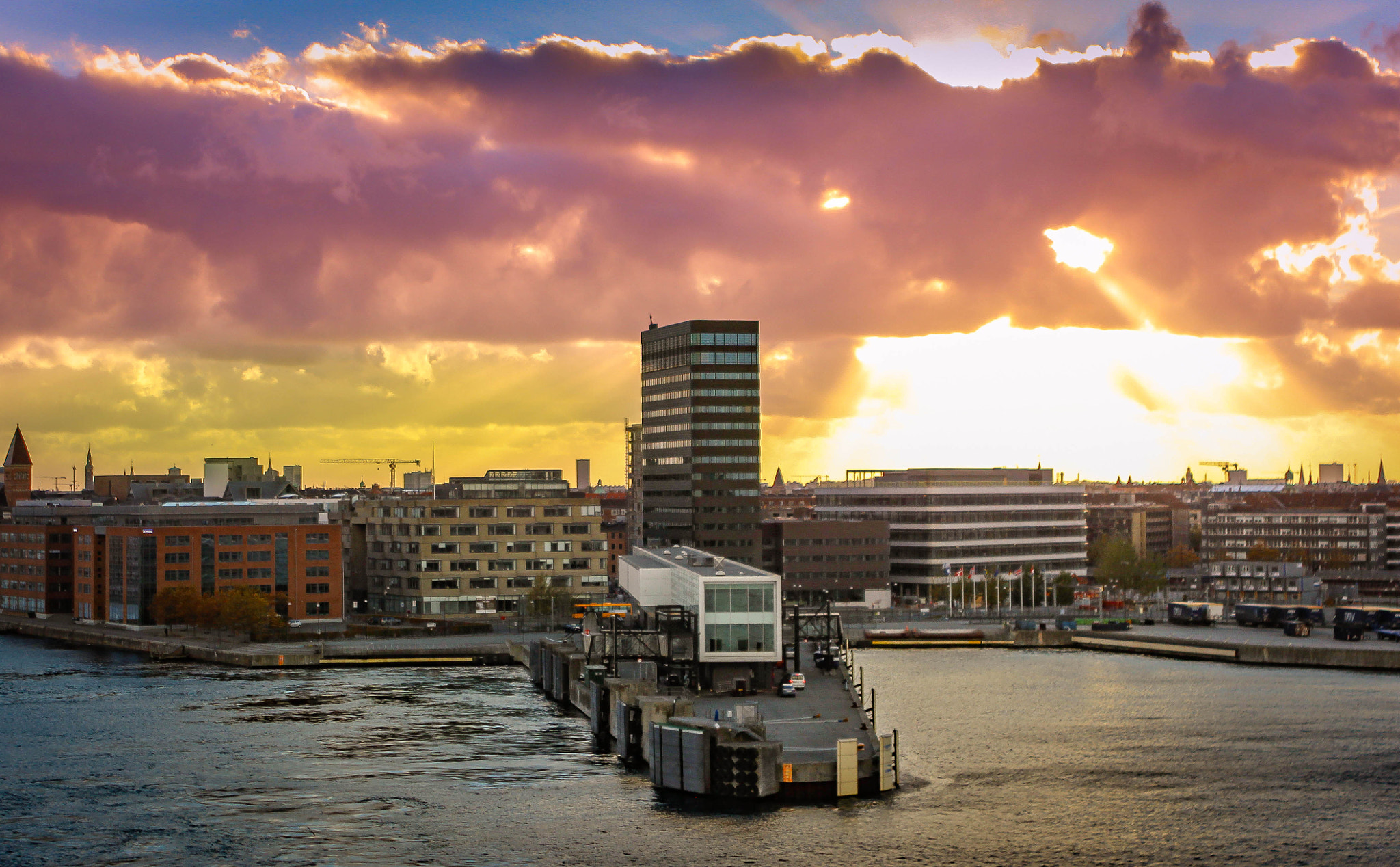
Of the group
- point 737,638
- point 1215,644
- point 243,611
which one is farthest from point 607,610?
point 1215,644

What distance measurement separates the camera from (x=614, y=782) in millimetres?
76188

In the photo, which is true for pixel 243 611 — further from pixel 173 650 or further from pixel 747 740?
pixel 747 740

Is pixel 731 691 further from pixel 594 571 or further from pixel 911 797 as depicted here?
pixel 594 571

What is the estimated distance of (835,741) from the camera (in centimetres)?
7619

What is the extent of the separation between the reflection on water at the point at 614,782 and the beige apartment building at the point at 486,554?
54.2m

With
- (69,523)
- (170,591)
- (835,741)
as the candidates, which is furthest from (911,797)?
(69,523)

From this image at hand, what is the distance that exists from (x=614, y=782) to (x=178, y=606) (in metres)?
87.4

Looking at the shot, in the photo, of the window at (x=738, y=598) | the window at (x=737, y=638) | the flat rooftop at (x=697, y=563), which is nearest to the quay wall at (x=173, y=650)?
the flat rooftop at (x=697, y=563)

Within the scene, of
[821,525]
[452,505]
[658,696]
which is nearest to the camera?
[658,696]

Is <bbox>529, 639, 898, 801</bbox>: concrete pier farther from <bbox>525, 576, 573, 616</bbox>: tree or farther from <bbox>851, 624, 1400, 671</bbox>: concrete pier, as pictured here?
<bbox>525, 576, 573, 616</bbox>: tree

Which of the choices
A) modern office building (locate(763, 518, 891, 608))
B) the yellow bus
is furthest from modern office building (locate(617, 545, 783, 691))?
modern office building (locate(763, 518, 891, 608))

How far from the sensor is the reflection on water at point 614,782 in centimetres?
6319

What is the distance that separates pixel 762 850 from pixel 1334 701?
62071 millimetres

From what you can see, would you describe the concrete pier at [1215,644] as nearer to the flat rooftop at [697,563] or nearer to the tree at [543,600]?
the tree at [543,600]
